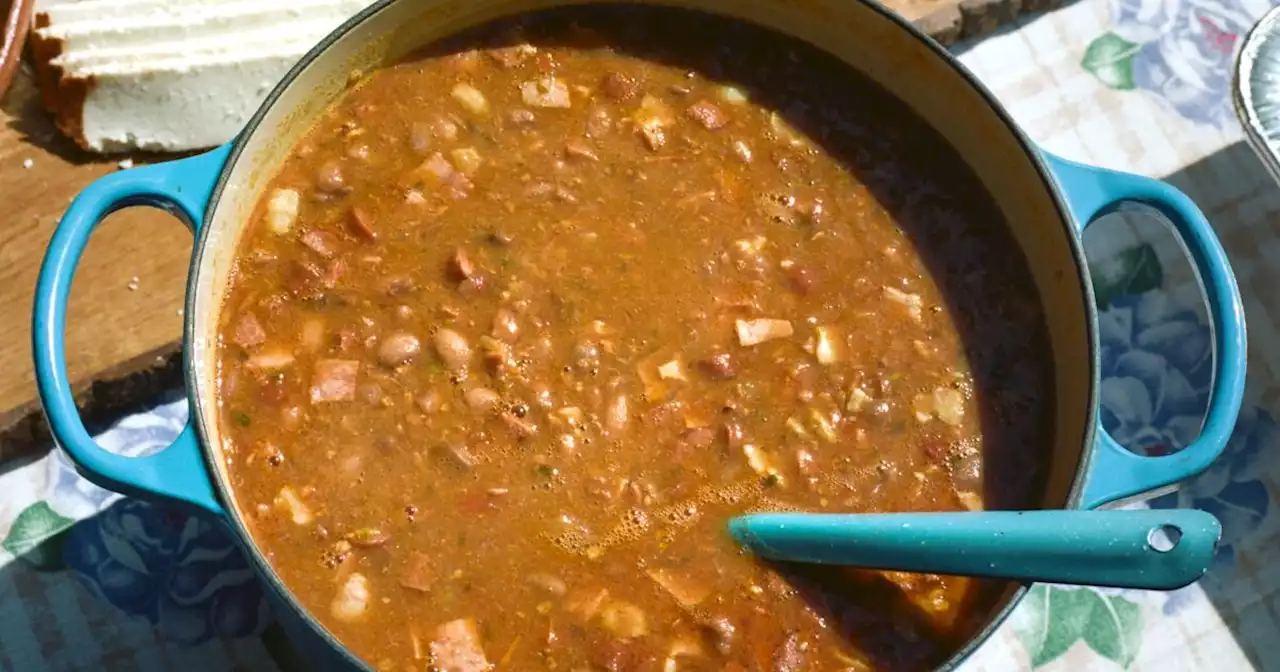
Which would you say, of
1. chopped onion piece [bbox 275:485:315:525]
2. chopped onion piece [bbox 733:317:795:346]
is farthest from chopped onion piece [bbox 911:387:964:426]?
chopped onion piece [bbox 275:485:315:525]

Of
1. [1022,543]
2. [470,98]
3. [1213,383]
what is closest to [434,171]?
[470,98]

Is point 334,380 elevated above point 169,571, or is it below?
above

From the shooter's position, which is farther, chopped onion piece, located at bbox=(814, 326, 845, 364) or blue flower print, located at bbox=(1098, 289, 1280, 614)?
blue flower print, located at bbox=(1098, 289, 1280, 614)

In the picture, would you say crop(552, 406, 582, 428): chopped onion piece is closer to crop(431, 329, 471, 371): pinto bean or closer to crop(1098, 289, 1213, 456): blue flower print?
crop(431, 329, 471, 371): pinto bean

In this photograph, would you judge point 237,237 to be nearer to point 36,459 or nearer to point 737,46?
point 36,459

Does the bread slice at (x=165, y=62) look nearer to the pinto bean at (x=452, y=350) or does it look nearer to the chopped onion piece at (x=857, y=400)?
the pinto bean at (x=452, y=350)

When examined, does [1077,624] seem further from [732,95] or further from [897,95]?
[732,95]
